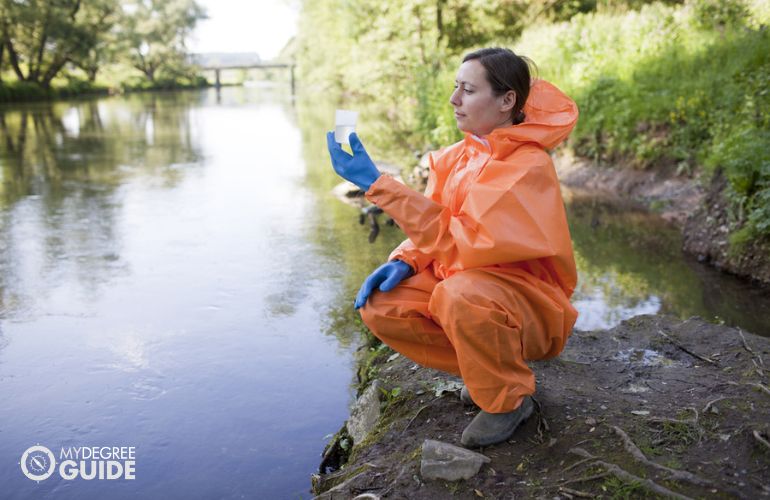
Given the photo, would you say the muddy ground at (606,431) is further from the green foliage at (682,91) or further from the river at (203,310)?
the green foliage at (682,91)

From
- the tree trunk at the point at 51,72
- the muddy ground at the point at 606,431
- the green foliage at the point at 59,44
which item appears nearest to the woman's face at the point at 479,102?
the muddy ground at the point at 606,431

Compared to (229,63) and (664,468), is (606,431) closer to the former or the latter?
(664,468)

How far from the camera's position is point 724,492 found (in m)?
2.30

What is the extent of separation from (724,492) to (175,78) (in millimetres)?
66661

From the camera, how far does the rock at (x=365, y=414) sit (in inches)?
137

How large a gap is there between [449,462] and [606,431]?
660 mm

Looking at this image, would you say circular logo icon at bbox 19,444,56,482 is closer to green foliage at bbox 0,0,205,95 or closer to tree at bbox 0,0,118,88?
green foliage at bbox 0,0,205,95

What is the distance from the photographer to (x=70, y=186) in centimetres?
1048

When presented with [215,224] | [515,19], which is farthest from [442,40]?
[215,224]

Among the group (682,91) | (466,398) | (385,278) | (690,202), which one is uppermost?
(682,91)

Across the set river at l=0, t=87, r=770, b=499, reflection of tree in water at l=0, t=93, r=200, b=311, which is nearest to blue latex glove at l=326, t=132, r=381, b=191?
river at l=0, t=87, r=770, b=499

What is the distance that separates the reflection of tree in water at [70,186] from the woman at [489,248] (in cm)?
402

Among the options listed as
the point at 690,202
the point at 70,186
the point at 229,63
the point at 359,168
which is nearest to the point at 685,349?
the point at 359,168

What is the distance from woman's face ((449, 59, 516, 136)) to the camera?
8.83 feet
